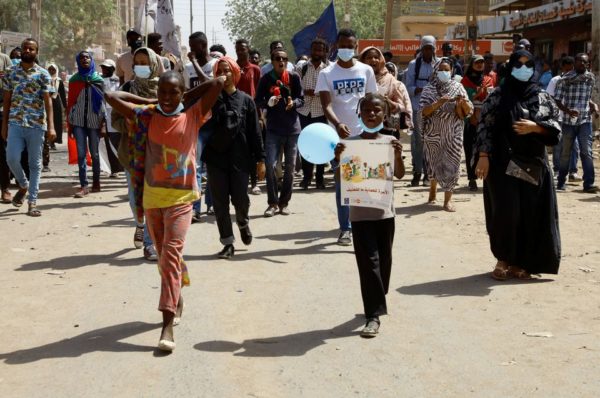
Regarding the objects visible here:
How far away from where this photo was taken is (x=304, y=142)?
6289mm

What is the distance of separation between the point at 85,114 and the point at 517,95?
24.0ft

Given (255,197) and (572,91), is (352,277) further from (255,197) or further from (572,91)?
(572,91)

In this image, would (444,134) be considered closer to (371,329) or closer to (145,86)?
(145,86)

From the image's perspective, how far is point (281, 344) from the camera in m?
6.06

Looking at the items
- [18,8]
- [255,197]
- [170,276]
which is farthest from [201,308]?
[18,8]

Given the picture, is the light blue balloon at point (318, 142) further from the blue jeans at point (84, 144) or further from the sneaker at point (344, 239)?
the blue jeans at point (84, 144)

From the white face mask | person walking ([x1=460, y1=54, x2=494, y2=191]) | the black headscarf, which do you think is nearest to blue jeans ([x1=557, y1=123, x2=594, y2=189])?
person walking ([x1=460, y1=54, x2=494, y2=191])

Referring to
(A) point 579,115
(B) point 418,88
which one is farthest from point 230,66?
(A) point 579,115

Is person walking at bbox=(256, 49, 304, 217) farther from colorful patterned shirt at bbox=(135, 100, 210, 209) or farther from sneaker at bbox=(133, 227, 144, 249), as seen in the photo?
colorful patterned shirt at bbox=(135, 100, 210, 209)

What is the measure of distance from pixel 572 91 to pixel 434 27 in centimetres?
7011

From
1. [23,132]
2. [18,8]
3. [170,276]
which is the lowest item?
[170,276]

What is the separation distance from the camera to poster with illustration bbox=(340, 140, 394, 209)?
6.30m

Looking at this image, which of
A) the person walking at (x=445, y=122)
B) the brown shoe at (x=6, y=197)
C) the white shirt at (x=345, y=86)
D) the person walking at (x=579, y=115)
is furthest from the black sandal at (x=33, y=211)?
the person walking at (x=579, y=115)

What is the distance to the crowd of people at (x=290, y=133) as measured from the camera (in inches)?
243
